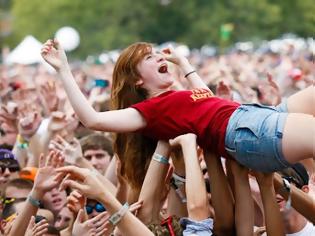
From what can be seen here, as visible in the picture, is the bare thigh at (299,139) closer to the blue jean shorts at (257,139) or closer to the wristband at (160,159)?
the blue jean shorts at (257,139)

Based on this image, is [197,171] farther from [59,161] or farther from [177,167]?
[59,161]

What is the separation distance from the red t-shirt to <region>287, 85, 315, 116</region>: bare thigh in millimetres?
Answer: 353

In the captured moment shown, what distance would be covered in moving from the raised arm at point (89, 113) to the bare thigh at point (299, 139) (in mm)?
810

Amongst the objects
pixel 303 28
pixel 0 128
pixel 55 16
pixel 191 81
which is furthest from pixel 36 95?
pixel 55 16

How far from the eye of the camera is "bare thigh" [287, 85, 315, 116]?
19.6 ft

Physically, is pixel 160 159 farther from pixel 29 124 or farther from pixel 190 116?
pixel 29 124

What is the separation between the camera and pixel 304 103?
6004 millimetres

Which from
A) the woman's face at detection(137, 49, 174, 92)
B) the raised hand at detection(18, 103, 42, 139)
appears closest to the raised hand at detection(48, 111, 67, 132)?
the raised hand at detection(18, 103, 42, 139)

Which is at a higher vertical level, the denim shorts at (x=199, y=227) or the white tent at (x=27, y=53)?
the white tent at (x=27, y=53)

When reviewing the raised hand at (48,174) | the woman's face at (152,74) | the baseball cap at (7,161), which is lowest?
the raised hand at (48,174)

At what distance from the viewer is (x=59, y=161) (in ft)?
20.3

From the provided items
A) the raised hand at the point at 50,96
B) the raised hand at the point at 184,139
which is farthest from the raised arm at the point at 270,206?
the raised hand at the point at 50,96

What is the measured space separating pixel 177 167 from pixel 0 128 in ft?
14.9

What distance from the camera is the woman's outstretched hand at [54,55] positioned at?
5.83 meters
